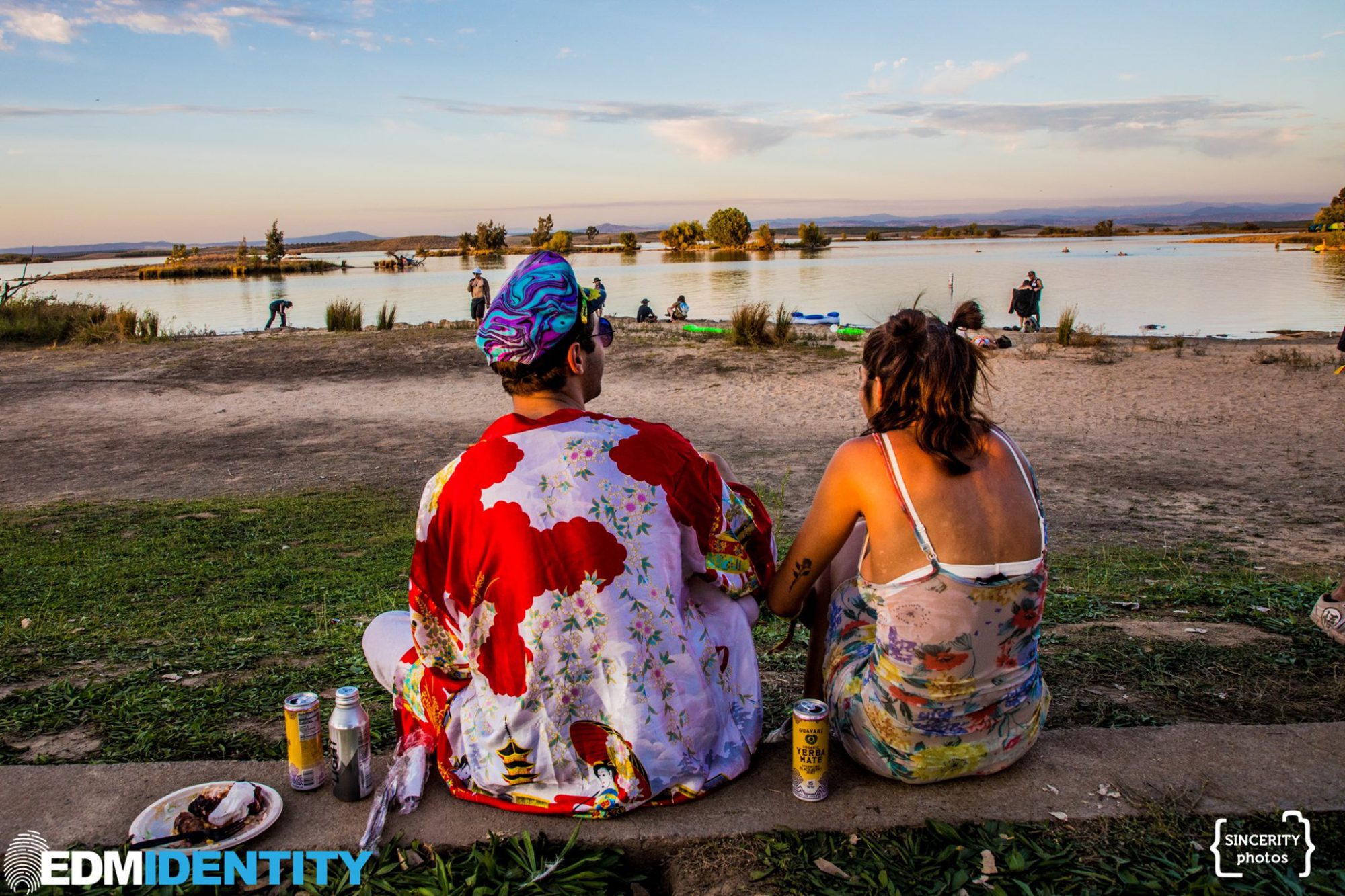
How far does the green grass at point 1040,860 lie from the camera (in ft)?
6.17

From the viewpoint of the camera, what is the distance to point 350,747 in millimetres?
2131

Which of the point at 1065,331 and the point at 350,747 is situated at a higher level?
the point at 1065,331

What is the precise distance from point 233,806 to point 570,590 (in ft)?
3.16

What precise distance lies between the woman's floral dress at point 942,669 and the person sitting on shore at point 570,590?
0.30m

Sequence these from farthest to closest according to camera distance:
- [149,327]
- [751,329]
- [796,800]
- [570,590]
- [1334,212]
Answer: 1. [1334,212]
2. [149,327]
3. [751,329]
4. [796,800]
5. [570,590]

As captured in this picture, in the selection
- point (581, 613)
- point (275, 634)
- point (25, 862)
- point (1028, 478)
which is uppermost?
point (1028, 478)

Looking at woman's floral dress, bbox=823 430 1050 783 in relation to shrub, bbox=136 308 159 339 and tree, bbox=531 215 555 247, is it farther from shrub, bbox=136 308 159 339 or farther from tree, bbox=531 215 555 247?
tree, bbox=531 215 555 247

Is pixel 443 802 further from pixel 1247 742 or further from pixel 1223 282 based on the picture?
pixel 1223 282

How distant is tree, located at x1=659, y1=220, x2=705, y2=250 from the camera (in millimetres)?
89338

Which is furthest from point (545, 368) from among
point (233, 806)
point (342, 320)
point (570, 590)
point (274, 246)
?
point (274, 246)

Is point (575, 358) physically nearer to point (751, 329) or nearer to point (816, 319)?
point (751, 329)

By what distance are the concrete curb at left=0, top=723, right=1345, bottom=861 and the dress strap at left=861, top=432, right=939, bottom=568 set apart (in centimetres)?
61

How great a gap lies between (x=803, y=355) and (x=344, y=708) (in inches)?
471

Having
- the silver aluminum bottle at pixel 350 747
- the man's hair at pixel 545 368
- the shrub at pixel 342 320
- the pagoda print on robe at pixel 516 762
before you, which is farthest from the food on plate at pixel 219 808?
the shrub at pixel 342 320
